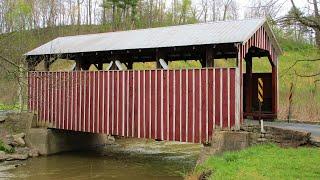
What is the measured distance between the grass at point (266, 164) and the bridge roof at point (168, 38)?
333 cm

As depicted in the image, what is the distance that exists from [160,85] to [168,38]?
1750 mm

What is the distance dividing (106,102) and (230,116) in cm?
537

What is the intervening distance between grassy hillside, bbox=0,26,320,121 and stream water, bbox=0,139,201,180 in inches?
157

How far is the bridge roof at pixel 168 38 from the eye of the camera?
12.7 meters

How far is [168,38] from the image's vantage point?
14367 millimetres

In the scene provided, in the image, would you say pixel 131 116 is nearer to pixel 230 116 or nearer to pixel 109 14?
pixel 230 116

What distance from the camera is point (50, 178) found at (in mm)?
13219

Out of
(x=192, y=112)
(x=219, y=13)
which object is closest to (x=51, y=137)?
(x=192, y=112)

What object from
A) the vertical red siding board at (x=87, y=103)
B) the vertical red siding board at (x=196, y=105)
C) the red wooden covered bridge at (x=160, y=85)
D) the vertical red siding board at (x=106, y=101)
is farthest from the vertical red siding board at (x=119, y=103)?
the vertical red siding board at (x=196, y=105)

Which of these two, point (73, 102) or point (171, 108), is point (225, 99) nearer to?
point (171, 108)

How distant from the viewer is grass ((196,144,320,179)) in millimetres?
8328

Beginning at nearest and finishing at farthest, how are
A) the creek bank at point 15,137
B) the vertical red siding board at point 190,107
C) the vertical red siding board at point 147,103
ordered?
the vertical red siding board at point 190,107, the vertical red siding board at point 147,103, the creek bank at point 15,137

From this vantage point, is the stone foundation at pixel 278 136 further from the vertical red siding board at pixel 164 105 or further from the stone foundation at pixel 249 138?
the vertical red siding board at pixel 164 105

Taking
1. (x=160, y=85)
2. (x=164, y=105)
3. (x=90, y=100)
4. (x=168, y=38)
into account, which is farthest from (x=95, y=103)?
(x=168, y=38)
